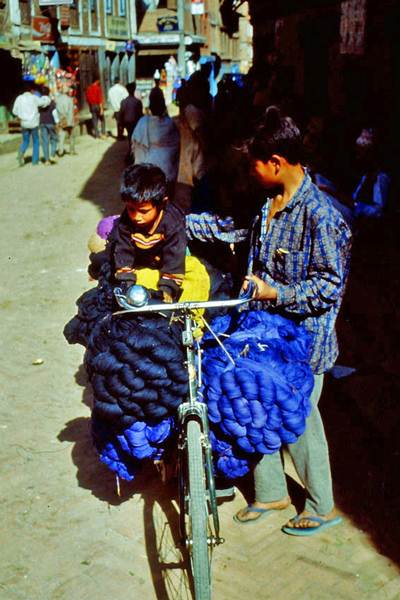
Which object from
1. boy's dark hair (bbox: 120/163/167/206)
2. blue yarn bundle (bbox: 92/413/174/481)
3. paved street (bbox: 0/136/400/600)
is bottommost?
paved street (bbox: 0/136/400/600)

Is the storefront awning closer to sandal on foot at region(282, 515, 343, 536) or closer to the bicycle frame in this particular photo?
sandal on foot at region(282, 515, 343, 536)

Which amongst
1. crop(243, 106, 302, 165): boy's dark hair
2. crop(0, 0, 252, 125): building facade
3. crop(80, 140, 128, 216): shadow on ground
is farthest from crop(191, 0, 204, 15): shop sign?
crop(243, 106, 302, 165): boy's dark hair

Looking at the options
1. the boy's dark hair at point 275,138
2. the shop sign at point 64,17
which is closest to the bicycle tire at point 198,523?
the boy's dark hair at point 275,138

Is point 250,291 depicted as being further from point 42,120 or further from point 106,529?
point 42,120

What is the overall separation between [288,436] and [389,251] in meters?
5.13

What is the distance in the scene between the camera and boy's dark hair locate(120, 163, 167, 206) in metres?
3.48

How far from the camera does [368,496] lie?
4.16m

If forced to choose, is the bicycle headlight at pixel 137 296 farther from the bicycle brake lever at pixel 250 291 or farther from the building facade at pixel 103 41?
the building facade at pixel 103 41

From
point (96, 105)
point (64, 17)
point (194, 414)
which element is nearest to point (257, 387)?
point (194, 414)

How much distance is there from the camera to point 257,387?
10.1 ft

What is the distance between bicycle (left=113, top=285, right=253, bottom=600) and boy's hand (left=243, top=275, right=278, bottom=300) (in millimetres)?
43

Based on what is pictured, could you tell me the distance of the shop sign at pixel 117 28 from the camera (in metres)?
34.4

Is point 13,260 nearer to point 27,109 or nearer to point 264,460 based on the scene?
point 264,460

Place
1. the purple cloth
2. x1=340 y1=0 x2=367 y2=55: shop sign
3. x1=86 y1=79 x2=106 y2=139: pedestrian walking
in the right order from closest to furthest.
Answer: the purple cloth → x1=340 y1=0 x2=367 y2=55: shop sign → x1=86 y1=79 x2=106 y2=139: pedestrian walking
